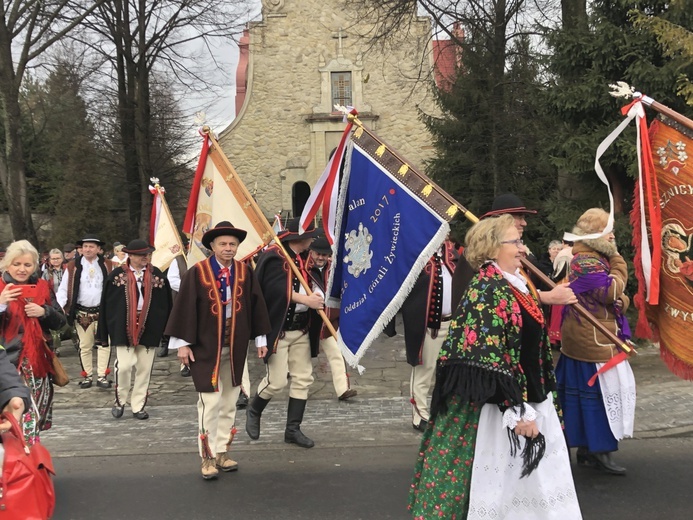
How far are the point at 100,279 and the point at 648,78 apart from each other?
314 inches

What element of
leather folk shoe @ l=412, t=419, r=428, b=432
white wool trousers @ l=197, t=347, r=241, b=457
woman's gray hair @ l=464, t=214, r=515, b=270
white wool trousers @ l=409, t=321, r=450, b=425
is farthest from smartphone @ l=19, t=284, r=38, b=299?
leather folk shoe @ l=412, t=419, r=428, b=432

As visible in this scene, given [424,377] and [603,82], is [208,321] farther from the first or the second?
[603,82]

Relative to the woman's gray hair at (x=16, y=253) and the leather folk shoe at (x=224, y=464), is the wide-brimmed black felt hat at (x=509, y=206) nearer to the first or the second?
the leather folk shoe at (x=224, y=464)

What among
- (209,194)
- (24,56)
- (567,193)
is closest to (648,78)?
(567,193)

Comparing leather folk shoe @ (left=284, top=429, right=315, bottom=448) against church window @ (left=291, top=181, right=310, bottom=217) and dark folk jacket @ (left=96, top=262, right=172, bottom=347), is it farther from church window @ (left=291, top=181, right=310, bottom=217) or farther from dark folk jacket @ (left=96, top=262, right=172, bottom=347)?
church window @ (left=291, top=181, right=310, bottom=217)

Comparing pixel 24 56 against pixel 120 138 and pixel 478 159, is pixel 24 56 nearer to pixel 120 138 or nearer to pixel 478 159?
pixel 120 138

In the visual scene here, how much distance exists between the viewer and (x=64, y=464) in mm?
5898

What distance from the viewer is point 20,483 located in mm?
3170

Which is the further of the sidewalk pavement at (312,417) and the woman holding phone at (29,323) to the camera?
the sidewalk pavement at (312,417)

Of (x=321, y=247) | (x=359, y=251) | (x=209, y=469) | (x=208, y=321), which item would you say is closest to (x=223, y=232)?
(x=208, y=321)

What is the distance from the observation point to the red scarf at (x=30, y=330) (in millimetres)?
4789

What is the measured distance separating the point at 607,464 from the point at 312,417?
3.08 metres

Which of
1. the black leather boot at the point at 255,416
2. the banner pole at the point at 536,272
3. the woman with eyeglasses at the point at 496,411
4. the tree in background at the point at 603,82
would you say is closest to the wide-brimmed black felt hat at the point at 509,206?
the banner pole at the point at 536,272

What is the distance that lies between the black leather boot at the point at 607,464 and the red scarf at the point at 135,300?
15.8ft
